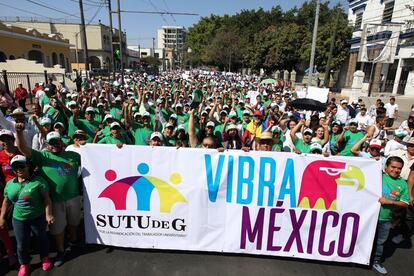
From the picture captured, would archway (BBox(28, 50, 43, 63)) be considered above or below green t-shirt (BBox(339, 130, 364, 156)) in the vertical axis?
above

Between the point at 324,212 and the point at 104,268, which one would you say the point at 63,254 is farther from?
the point at 324,212

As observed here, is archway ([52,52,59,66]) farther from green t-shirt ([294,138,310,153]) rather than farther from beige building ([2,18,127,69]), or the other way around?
green t-shirt ([294,138,310,153])

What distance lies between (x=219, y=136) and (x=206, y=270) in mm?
3119

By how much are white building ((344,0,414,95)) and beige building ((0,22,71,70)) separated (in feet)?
104

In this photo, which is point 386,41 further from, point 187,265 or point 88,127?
point 187,265

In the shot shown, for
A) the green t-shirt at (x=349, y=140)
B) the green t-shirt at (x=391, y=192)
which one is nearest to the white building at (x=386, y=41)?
the green t-shirt at (x=349, y=140)

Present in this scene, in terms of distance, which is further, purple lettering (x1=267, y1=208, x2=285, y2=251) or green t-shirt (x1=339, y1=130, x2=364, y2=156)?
green t-shirt (x1=339, y1=130, x2=364, y2=156)

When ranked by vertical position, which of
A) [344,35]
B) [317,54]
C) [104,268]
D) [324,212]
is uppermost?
[344,35]

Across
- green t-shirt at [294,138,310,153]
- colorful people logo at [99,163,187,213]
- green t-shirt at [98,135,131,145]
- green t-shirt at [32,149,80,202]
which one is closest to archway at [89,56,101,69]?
green t-shirt at [98,135,131,145]

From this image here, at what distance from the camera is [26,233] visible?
342 centimetres

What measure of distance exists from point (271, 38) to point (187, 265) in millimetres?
40157

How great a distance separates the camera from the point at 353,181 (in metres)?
Answer: 3.66

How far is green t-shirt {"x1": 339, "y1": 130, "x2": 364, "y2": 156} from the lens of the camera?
5485mm

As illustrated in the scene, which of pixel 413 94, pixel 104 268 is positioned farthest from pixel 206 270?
pixel 413 94
